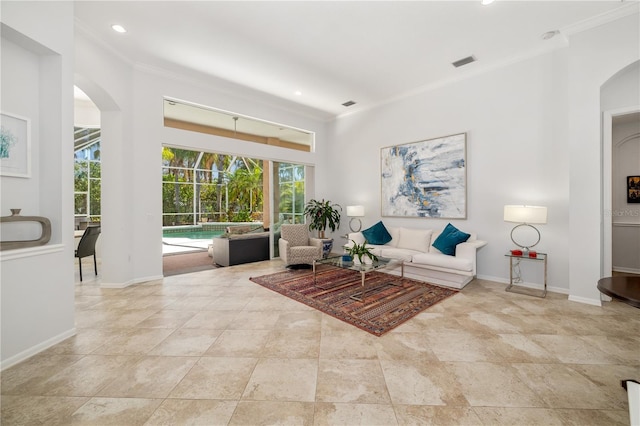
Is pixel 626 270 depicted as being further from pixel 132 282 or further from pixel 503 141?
pixel 132 282

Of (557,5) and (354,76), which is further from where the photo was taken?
(354,76)

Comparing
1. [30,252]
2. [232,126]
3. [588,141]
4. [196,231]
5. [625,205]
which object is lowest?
[196,231]

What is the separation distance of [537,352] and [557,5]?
3.82 metres

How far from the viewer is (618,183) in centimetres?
489

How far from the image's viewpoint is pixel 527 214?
377 cm

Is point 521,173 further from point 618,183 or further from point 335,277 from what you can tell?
point 335,277

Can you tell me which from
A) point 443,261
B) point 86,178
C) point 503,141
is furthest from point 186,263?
point 503,141

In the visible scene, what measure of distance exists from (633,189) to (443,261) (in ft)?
12.4

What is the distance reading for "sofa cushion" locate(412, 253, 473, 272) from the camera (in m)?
4.05

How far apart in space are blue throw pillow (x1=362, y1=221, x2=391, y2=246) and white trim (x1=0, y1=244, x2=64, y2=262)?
15.3ft

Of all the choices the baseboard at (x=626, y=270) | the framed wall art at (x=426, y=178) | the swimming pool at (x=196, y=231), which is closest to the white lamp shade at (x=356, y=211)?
the framed wall art at (x=426, y=178)

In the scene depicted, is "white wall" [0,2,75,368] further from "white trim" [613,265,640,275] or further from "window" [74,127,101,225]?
"white trim" [613,265,640,275]

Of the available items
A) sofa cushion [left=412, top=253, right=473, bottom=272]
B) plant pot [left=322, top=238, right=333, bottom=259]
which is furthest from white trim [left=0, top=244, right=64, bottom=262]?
sofa cushion [left=412, top=253, right=473, bottom=272]

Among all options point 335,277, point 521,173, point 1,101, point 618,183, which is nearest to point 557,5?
point 521,173
